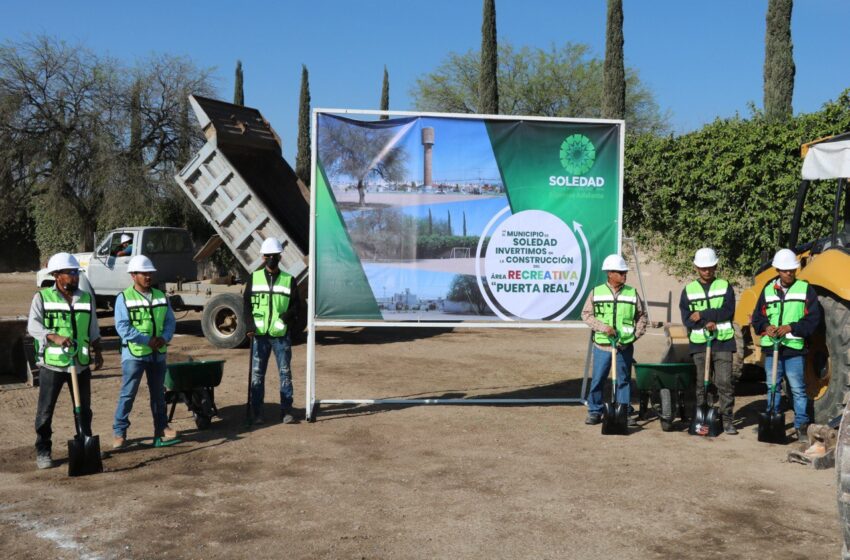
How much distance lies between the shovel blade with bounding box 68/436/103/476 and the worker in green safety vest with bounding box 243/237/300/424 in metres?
2.06

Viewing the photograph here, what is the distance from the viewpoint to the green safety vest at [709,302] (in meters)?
8.57

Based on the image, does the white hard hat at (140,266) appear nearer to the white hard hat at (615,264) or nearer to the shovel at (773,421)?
the white hard hat at (615,264)

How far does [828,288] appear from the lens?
8094 millimetres

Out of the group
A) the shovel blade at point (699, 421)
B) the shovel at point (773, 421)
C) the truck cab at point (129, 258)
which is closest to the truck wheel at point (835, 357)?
the shovel at point (773, 421)

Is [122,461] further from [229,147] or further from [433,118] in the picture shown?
[229,147]

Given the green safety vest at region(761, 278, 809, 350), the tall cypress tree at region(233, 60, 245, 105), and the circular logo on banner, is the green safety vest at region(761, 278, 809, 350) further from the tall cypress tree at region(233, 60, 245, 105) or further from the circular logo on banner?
the tall cypress tree at region(233, 60, 245, 105)

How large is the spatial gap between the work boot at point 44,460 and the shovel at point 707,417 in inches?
244

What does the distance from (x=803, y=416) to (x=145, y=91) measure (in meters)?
29.5

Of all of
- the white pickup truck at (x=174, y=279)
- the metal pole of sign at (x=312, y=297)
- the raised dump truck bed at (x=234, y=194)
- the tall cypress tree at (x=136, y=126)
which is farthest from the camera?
the tall cypress tree at (x=136, y=126)

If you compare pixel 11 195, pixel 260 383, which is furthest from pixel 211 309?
pixel 11 195

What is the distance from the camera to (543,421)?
9.31 metres

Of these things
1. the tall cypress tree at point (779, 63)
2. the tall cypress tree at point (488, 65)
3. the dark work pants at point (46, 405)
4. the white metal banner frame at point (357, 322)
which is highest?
the tall cypress tree at point (488, 65)

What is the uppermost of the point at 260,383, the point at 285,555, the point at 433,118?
the point at 433,118

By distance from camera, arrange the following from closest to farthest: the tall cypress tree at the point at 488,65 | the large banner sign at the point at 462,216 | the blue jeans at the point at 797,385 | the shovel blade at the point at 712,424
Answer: the blue jeans at the point at 797,385 → the shovel blade at the point at 712,424 → the large banner sign at the point at 462,216 → the tall cypress tree at the point at 488,65
